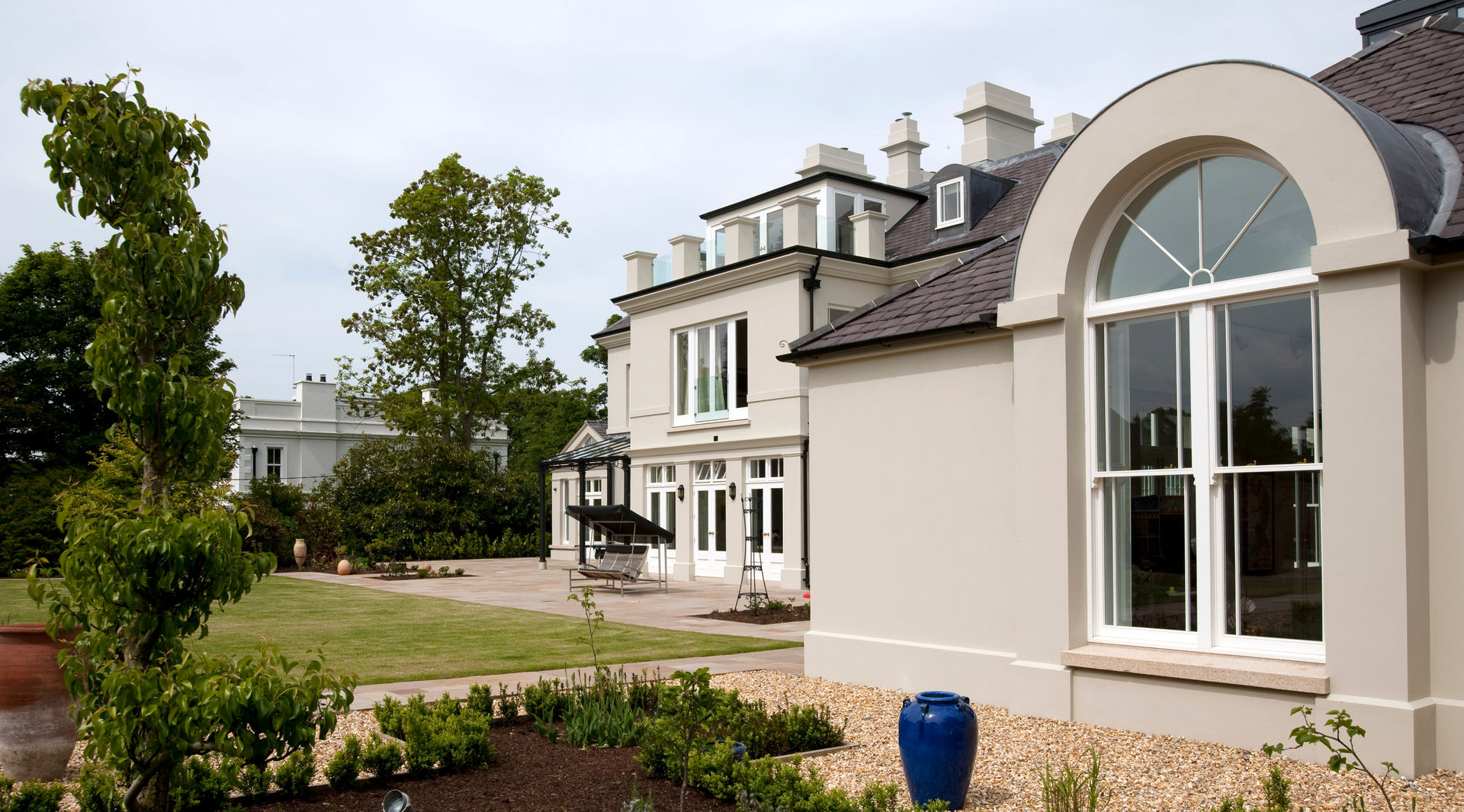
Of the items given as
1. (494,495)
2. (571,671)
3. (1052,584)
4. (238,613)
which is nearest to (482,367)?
(494,495)

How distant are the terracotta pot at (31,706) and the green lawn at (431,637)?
274 centimetres

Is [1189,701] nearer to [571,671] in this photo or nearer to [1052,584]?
[1052,584]

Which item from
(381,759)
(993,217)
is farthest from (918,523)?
(993,217)

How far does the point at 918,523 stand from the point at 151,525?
6617 millimetres

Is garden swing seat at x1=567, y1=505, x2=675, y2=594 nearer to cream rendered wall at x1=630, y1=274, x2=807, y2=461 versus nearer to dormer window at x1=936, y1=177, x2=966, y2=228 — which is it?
cream rendered wall at x1=630, y1=274, x2=807, y2=461

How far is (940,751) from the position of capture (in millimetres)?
5934

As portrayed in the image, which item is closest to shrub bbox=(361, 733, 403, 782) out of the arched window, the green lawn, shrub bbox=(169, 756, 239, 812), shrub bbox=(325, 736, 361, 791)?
shrub bbox=(325, 736, 361, 791)

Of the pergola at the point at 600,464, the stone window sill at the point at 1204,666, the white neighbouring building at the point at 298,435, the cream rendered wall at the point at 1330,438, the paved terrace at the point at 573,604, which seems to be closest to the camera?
the cream rendered wall at the point at 1330,438

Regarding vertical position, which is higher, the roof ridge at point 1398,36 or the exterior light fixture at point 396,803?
the roof ridge at point 1398,36

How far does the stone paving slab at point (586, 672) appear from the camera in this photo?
31.3 feet

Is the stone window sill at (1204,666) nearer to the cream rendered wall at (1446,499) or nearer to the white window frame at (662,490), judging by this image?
the cream rendered wall at (1446,499)

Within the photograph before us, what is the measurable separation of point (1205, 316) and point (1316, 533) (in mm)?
1723

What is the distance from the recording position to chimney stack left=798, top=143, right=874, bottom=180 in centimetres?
3011

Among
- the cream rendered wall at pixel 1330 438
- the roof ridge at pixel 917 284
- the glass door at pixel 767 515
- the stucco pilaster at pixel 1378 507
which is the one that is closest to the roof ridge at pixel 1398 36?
the cream rendered wall at pixel 1330 438
